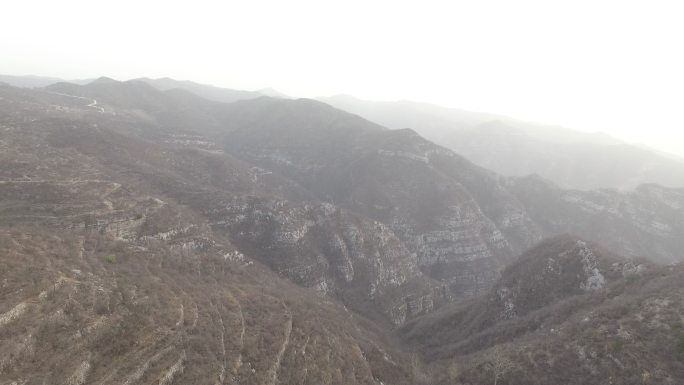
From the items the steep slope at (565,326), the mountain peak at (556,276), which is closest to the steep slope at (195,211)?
the steep slope at (565,326)

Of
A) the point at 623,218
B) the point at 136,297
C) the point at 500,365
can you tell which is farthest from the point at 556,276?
the point at 623,218

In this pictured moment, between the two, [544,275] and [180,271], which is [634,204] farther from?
[180,271]

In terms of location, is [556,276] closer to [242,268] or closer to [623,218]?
Result: [242,268]

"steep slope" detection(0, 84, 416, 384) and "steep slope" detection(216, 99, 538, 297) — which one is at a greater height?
"steep slope" detection(0, 84, 416, 384)

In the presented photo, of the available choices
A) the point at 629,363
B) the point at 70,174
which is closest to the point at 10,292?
the point at 70,174

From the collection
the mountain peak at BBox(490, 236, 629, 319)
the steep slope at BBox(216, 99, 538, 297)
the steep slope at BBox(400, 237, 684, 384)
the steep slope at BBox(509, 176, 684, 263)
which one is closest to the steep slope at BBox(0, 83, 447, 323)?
the steep slope at BBox(400, 237, 684, 384)

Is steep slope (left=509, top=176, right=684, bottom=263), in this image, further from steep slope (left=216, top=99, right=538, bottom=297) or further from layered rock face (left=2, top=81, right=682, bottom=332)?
steep slope (left=216, top=99, right=538, bottom=297)
